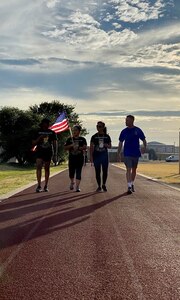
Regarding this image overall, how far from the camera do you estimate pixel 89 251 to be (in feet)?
16.1

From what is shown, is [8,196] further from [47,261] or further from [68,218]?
[47,261]

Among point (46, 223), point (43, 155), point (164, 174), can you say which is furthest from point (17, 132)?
point (46, 223)

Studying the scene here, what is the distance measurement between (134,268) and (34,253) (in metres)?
1.23

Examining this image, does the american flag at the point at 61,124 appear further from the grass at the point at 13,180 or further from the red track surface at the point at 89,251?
the red track surface at the point at 89,251

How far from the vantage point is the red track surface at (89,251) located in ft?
11.8

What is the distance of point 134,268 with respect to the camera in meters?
4.22

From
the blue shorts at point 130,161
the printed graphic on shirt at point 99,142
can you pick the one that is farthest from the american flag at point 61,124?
the blue shorts at point 130,161

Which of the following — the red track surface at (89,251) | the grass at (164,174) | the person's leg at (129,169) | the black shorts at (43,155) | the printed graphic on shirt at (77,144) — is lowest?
the grass at (164,174)

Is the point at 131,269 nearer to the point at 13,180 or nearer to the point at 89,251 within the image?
the point at 89,251

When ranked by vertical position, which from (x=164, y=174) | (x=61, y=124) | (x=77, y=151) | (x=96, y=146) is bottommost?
(x=164, y=174)

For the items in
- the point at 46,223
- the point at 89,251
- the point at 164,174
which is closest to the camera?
the point at 89,251

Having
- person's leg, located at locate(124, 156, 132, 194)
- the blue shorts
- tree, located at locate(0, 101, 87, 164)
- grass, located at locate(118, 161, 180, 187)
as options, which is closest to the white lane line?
person's leg, located at locate(124, 156, 132, 194)

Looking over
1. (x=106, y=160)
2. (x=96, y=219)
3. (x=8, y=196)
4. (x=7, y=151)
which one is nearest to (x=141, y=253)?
(x=96, y=219)

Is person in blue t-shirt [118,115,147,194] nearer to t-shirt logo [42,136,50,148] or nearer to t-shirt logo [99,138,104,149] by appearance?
t-shirt logo [99,138,104,149]
